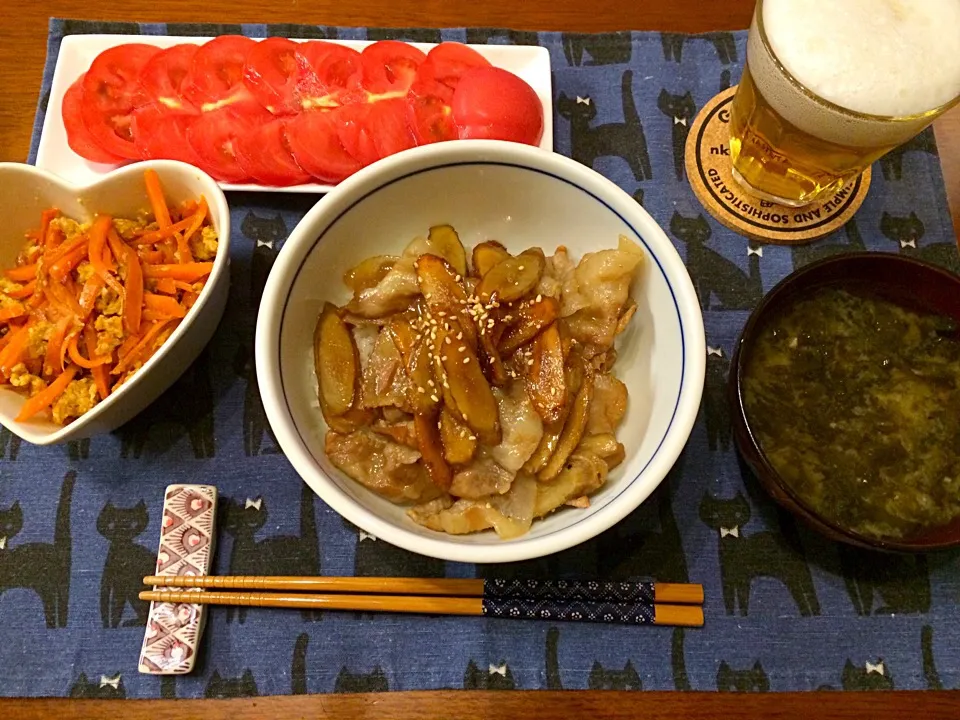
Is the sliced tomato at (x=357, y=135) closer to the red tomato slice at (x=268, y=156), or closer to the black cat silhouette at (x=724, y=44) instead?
the red tomato slice at (x=268, y=156)

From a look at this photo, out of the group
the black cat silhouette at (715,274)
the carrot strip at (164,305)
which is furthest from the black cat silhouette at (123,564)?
the black cat silhouette at (715,274)

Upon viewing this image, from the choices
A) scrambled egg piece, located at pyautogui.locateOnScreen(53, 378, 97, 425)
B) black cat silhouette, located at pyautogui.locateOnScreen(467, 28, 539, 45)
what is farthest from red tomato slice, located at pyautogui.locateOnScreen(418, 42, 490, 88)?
scrambled egg piece, located at pyautogui.locateOnScreen(53, 378, 97, 425)

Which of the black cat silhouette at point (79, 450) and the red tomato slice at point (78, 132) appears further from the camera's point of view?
the red tomato slice at point (78, 132)

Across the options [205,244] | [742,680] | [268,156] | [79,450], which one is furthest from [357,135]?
[742,680]

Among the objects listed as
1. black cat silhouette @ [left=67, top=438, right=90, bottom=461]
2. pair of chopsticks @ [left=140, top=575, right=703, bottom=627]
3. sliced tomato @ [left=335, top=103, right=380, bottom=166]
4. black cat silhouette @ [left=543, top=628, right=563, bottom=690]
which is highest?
sliced tomato @ [left=335, top=103, right=380, bottom=166]

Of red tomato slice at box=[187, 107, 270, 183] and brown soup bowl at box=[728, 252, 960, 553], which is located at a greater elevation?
red tomato slice at box=[187, 107, 270, 183]

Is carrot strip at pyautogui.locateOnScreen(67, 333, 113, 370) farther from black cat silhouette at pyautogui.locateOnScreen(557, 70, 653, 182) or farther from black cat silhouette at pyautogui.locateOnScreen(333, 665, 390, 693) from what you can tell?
black cat silhouette at pyautogui.locateOnScreen(557, 70, 653, 182)

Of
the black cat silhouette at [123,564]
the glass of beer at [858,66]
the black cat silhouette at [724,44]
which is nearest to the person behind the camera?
the glass of beer at [858,66]
